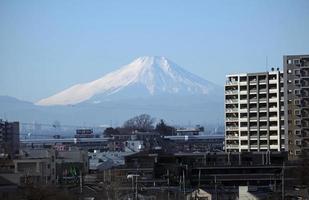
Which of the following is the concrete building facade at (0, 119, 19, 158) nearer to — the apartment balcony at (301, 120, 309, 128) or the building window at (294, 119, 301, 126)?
the building window at (294, 119, 301, 126)

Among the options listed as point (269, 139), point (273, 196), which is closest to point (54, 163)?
point (273, 196)

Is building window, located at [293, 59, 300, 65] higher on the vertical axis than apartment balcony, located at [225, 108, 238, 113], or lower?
higher

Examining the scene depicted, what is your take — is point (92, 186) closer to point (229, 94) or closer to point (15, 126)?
point (229, 94)

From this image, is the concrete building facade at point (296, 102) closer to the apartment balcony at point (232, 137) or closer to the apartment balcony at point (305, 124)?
the apartment balcony at point (305, 124)

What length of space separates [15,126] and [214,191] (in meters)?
35.7

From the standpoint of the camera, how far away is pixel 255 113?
40062 mm

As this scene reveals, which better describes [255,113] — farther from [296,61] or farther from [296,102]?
[296,61]

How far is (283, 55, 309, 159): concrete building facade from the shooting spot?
35000 millimetres

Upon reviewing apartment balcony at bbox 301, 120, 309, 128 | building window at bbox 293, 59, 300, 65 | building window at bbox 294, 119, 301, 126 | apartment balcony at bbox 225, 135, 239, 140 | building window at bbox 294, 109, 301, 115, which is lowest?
apartment balcony at bbox 225, 135, 239, 140

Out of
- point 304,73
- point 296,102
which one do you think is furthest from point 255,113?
point 304,73

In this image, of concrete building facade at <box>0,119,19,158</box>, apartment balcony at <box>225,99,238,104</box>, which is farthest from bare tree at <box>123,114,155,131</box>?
apartment balcony at <box>225,99,238,104</box>

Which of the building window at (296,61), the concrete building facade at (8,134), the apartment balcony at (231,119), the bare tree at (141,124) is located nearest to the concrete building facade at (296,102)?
the building window at (296,61)

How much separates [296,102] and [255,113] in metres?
4.56

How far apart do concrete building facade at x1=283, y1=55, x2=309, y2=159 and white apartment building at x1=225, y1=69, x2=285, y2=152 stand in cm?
251
